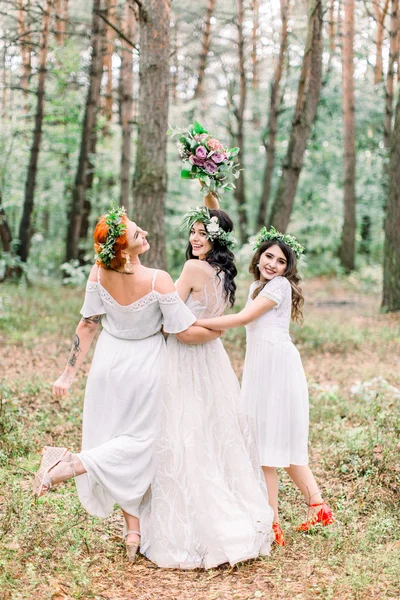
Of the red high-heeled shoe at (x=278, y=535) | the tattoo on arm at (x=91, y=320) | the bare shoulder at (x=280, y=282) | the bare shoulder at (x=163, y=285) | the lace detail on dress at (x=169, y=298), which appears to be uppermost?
the bare shoulder at (x=280, y=282)

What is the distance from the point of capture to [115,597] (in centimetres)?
363

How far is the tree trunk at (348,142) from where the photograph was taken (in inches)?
778

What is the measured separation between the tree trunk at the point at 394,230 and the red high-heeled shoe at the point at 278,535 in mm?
9710

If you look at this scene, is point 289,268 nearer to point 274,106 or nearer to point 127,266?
point 127,266

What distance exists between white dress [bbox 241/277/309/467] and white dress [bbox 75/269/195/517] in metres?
0.65

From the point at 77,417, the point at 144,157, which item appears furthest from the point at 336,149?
the point at 77,417

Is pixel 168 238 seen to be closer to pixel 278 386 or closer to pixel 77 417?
pixel 77 417

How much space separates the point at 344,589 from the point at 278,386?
4.50 ft

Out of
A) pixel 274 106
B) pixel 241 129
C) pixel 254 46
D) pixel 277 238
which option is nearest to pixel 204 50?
pixel 254 46

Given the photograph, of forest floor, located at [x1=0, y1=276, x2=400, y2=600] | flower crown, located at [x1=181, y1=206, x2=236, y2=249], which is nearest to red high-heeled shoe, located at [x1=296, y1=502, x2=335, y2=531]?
forest floor, located at [x1=0, y1=276, x2=400, y2=600]

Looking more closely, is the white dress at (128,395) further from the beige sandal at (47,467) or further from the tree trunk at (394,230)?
the tree trunk at (394,230)

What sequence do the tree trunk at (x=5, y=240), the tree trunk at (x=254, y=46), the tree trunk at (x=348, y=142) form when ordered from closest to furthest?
the tree trunk at (x=5, y=240) < the tree trunk at (x=348, y=142) < the tree trunk at (x=254, y=46)

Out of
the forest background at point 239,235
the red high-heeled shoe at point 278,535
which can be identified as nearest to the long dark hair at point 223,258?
the forest background at point 239,235

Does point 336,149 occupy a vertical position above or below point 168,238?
above
